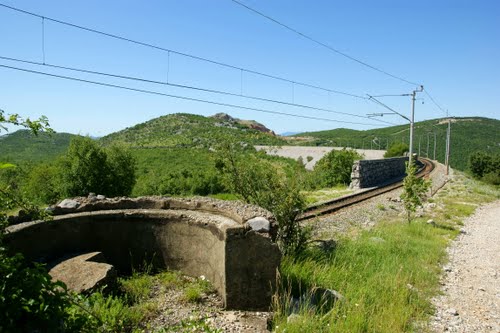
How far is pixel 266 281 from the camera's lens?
5.55 meters

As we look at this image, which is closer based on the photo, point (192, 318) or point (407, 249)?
point (192, 318)

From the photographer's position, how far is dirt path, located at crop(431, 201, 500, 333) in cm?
604

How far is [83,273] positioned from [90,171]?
54.8 feet

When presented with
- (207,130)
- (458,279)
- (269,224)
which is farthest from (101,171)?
(207,130)

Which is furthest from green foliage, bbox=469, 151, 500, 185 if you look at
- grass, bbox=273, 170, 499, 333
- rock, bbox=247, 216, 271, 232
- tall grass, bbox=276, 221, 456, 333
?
rock, bbox=247, 216, 271, 232

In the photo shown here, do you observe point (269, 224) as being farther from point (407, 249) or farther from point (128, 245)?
point (407, 249)

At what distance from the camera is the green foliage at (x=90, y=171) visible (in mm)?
20611

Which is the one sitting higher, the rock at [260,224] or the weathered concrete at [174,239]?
the rock at [260,224]

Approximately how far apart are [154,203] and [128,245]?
1086mm

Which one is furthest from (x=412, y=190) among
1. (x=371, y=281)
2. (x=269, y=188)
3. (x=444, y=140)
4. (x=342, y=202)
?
(x=444, y=140)

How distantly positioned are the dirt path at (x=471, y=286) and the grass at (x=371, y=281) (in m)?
0.25

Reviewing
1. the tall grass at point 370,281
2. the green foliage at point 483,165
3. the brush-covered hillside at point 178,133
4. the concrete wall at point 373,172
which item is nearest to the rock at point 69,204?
the tall grass at point 370,281

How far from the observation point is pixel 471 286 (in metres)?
7.76

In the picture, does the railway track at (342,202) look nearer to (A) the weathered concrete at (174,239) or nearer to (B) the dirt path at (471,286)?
(B) the dirt path at (471,286)
